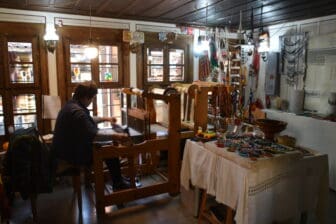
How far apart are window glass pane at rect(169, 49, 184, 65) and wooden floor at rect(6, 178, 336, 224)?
7.93 feet

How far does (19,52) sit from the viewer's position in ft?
11.6

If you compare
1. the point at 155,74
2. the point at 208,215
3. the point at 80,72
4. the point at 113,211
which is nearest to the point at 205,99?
the point at 208,215

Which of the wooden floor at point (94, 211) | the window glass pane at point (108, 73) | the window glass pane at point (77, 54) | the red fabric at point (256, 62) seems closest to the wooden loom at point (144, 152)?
the wooden floor at point (94, 211)

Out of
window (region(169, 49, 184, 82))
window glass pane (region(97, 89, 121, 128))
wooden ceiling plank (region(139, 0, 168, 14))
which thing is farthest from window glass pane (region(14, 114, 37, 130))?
window (region(169, 49, 184, 82))

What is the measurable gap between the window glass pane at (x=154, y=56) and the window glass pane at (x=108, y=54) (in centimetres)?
54

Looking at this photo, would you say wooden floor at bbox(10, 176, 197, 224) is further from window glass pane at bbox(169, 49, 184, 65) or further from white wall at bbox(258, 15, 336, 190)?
window glass pane at bbox(169, 49, 184, 65)

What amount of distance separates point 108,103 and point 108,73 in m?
0.48

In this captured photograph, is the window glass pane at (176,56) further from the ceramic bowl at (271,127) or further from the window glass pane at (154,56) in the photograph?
the ceramic bowl at (271,127)

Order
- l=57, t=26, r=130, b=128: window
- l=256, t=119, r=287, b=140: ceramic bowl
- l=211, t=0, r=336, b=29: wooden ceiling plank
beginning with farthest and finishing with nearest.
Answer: l=57, t=26, r=130, b=128: window < l=211, t=0, r=336, b=29: wooden ceiling plank < l=256, t=119, r=287, b=140: ceramic bowl

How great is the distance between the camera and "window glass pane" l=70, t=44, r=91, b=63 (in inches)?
150

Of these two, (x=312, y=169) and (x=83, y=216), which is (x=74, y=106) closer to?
(x=83, y=216)

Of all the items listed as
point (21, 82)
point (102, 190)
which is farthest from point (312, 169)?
point (21, 82)

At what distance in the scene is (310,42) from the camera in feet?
13.1

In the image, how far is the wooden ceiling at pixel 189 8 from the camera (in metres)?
3.10
